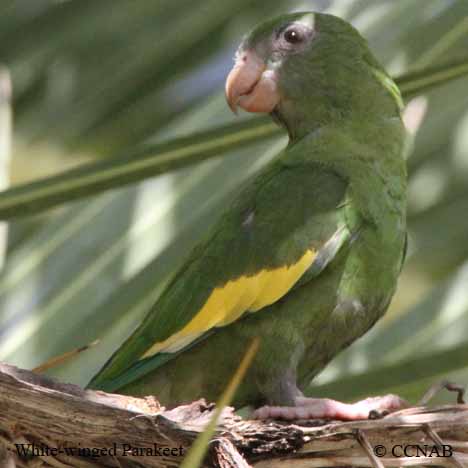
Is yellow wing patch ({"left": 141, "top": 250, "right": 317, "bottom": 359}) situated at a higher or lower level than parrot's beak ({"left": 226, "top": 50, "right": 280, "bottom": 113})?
lower

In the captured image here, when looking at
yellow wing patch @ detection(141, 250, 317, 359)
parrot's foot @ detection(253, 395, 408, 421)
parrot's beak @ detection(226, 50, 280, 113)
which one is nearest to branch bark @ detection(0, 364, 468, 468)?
parrot's foot @ detection(253, 395, 408, 421)

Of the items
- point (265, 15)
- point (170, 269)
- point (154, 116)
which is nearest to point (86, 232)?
point (170, 269)

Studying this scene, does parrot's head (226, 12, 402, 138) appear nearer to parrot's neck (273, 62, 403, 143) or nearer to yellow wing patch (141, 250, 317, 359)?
parrot's neck (273, 62, 403, 143)

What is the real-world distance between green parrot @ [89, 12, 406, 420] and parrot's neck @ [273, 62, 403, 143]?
0.08ft

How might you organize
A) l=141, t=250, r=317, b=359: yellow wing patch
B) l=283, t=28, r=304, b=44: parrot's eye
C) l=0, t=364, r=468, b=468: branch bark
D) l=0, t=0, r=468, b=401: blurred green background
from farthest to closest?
l=283, t=28, r=304, b=44: parrot's eye
l=0, t=0, r=468, b=401: blurred green background
l=141, t=250, r=317, b=359: yellow wing patch
l=0, t=364, r=468, b=468: branch bark

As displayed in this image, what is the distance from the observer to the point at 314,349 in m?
2.89

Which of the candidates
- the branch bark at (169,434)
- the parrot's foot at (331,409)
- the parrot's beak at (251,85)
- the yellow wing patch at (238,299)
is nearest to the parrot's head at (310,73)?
the parrot's beak at (251,85)

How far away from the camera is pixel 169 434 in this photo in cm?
232

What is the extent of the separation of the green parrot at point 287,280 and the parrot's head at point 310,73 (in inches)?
1.3

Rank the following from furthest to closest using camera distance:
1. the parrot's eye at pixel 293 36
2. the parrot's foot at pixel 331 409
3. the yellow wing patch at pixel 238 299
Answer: the parrot's eye at pixel 293 36 < the yellow wing patch at pixel 238 299 < the parrot's foot at pixel 331 409

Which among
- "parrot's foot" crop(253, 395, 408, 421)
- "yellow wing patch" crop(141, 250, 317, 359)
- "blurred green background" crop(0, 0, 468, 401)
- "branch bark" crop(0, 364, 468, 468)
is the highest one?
"blurred green background" crop(0, 0, 468, 401)

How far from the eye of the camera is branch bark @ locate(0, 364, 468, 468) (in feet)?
7.41

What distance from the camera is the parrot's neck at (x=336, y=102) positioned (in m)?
3.25

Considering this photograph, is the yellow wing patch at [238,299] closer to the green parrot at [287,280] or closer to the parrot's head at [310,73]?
the green parrot at [287,280]
